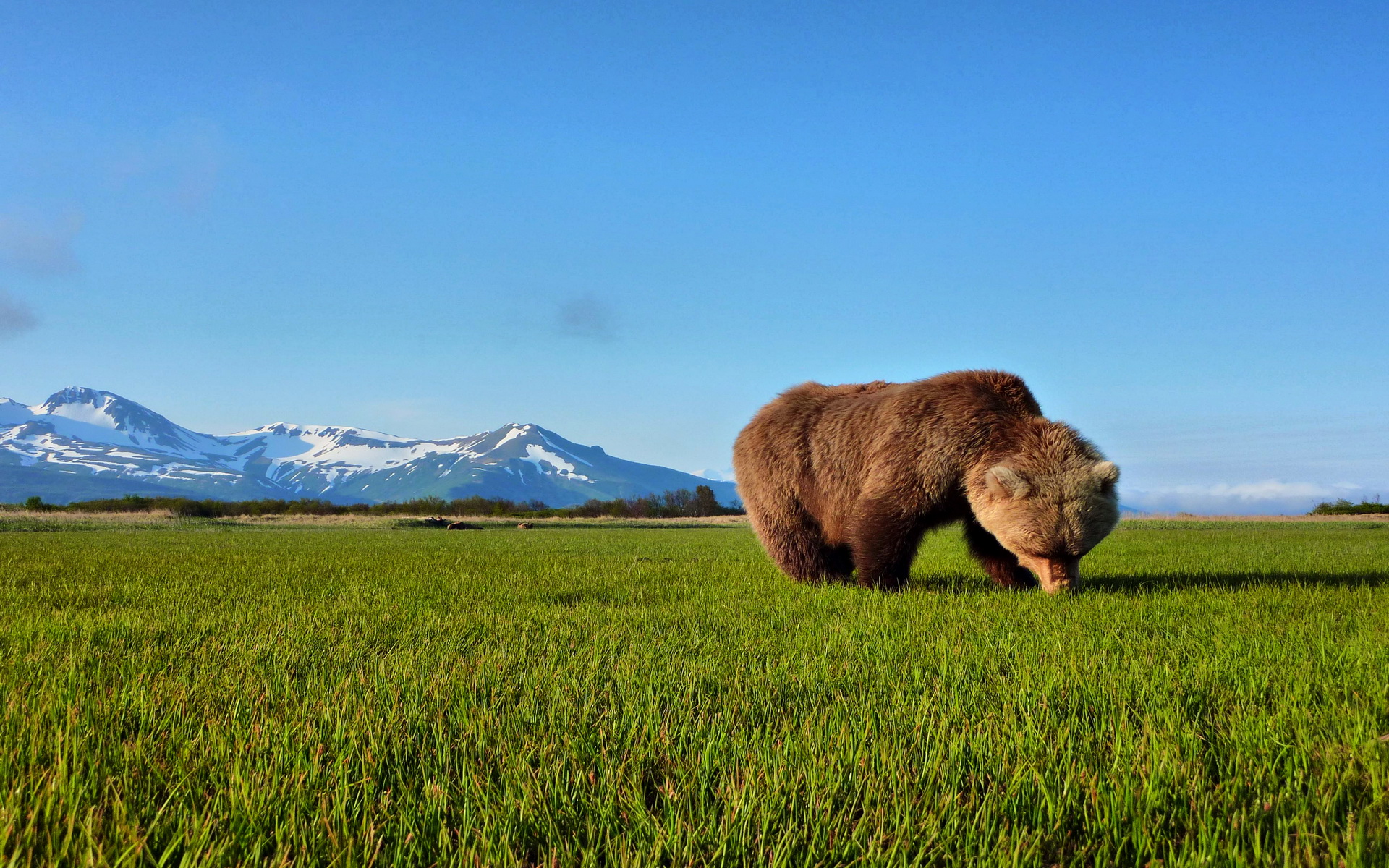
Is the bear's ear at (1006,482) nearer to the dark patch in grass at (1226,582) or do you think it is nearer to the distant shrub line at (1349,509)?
the dark patch in grass at (1226,582)

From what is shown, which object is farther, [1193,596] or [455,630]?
[1193,596]

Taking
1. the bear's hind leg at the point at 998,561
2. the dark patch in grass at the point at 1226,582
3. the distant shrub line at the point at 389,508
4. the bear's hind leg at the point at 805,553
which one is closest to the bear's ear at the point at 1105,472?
the dark patch in grass at the point at 1226,582

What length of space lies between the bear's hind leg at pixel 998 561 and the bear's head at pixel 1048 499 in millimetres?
935

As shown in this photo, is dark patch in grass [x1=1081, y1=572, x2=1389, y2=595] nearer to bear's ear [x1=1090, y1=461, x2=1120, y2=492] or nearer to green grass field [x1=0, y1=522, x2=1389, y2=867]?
bear's ear [x1=1090, y1=461, x2=1120, y2=492]

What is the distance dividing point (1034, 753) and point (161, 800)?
8.72 ft

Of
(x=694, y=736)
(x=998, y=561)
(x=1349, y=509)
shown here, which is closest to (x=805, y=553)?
(x=998, y=561)

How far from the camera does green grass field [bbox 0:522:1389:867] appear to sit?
1917 millimetres

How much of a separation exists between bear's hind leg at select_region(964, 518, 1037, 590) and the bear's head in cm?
93

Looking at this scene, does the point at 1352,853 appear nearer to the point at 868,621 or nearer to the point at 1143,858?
the point at 1143,858

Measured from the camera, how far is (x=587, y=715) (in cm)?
300

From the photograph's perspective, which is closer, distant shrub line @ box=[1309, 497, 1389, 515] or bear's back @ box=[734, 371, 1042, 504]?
bear's back @ box=[734, 371, 1042, 504]

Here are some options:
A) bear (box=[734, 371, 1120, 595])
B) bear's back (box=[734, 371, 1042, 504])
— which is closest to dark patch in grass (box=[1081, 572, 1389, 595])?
bear (box=[734, 371, 1120, 595])

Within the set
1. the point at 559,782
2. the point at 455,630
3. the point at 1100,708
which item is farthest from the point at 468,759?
the point at 455,630

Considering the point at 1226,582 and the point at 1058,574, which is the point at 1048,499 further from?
the point at 1226,582
